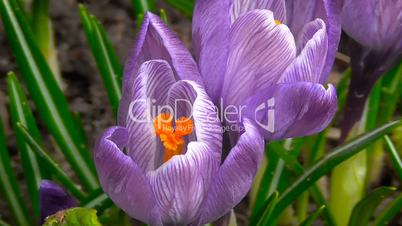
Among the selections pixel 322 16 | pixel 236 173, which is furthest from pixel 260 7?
pixel 236 173

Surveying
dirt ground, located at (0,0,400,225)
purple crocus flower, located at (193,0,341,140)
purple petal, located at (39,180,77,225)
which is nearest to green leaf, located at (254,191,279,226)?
purple crocus flower, located at (193,0,341,140)

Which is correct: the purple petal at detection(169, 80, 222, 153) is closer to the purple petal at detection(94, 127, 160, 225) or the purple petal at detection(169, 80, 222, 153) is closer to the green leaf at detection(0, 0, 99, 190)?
the purple petal at detection(94, 127, 160, 225)

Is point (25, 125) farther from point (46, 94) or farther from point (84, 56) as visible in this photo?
point (84, 56)

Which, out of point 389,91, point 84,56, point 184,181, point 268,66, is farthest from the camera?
point 84,56

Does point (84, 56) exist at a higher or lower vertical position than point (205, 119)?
lower

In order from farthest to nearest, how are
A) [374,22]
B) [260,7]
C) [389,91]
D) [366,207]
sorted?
[389,91], [366,207], [374,22], [260,7]

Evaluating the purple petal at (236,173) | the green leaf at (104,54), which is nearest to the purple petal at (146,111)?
the purple petal at (236,173)

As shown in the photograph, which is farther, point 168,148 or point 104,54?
point 104,54
